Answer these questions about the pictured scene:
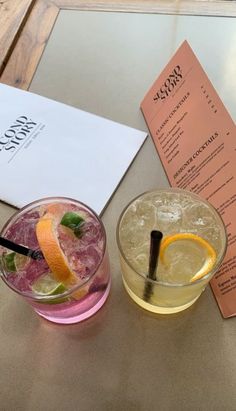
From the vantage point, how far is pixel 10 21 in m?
0.90

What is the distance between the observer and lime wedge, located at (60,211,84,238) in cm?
51

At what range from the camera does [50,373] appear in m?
0.50

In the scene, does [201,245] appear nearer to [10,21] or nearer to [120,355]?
[120,355]

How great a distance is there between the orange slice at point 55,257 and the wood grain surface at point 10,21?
0.50 m

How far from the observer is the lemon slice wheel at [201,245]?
466 mm

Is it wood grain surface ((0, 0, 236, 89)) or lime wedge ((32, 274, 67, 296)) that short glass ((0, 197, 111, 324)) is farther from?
wood grain surface ((0, 0, 236, 89))

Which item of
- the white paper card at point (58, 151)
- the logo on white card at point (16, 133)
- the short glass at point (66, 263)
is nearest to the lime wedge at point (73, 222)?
the short glass at point (66, 263)

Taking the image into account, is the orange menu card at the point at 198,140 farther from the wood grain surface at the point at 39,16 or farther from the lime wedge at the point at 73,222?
the wood grain surface at the point at 39,16

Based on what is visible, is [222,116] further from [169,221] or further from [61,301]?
[61,301]

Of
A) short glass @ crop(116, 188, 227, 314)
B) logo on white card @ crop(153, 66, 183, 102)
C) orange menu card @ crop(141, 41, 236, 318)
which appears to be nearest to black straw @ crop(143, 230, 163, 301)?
short glass @ crop(116, 188, 227, 314)

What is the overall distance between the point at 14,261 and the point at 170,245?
0.19 metres

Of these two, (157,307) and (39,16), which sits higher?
(39,16)

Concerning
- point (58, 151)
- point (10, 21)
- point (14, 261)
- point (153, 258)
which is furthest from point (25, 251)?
point (10, 21)

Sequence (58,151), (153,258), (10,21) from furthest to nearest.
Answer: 1. (10,21)
2. (58,151)
3. (153,258)
